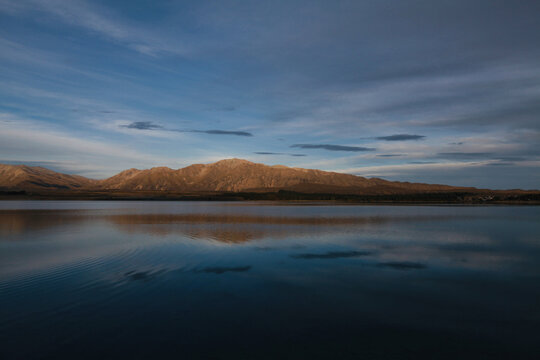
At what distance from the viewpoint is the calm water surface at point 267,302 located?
807 centimetres

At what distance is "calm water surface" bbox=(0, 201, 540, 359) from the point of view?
26.5 feet

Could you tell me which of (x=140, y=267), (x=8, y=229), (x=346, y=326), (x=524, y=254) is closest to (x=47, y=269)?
(x=140, y=267)

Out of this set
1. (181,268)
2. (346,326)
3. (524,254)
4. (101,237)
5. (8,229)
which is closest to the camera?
(346,326)

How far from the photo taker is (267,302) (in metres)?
11.2

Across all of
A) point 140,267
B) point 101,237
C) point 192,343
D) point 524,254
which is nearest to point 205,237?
point 101,237

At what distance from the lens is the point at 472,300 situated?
37.7 feet

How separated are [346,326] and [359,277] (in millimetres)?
5406

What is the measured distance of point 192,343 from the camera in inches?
324

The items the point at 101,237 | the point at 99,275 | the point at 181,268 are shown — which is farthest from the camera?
the point at 101,237

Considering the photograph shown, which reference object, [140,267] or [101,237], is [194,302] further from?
[101,237]

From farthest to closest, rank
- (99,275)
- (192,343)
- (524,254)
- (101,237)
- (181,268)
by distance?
1. (101,237)
2. (524,254)
3. (181,268)
4. (99,275)
5. (192,343)

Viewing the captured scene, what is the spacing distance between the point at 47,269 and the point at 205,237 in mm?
11426

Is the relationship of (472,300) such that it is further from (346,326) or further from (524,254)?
(524,254)

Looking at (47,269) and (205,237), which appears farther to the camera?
(205,237)
